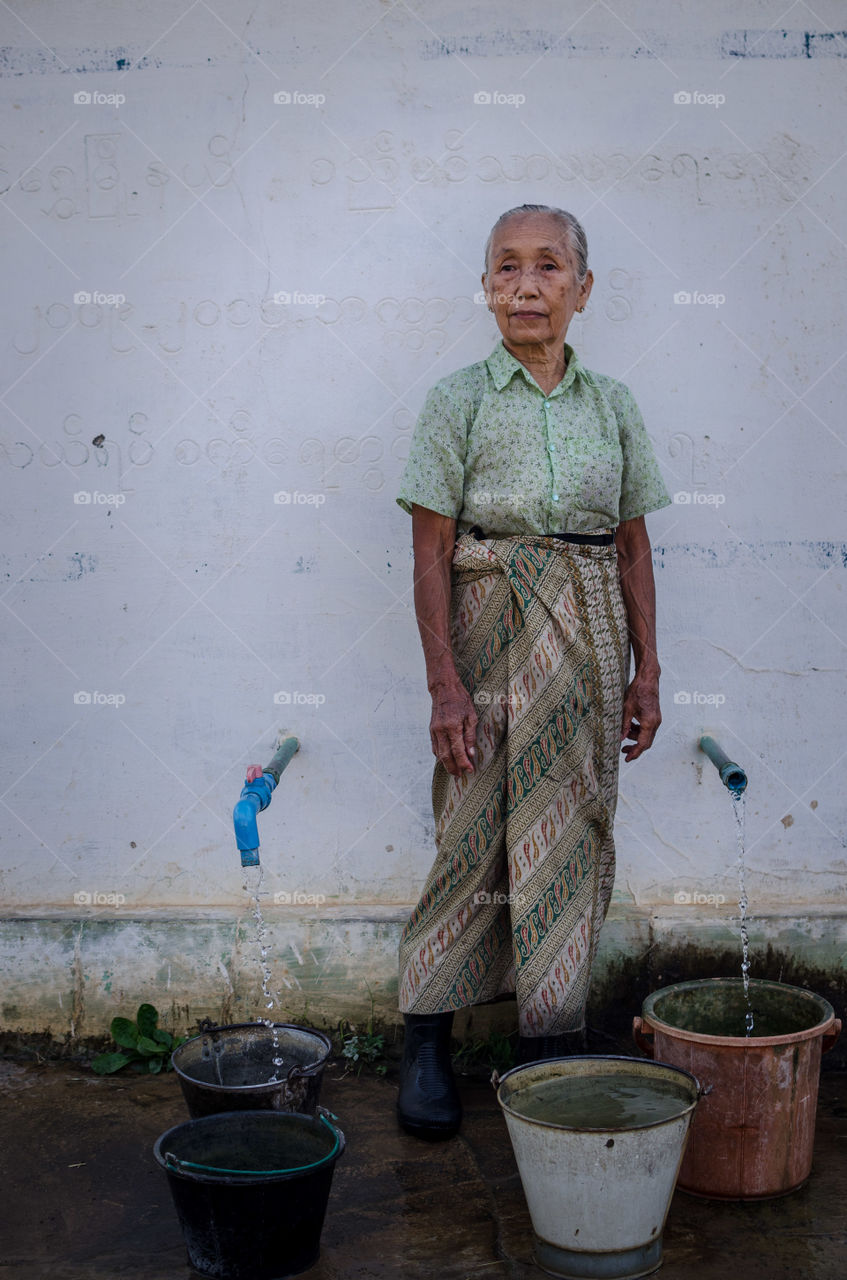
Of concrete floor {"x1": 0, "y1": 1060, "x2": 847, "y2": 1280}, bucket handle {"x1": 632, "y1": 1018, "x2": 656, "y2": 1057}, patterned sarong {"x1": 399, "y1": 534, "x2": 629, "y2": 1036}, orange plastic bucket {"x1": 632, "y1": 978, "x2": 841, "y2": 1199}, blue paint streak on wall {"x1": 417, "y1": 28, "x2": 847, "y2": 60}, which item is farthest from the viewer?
blue paint streak on wall {"x1": 417, "y1": 28, "x2": 847, "y2": 60}

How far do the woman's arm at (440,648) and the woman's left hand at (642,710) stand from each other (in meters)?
0.46

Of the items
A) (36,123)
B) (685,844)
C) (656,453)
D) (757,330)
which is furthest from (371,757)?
(36,123)

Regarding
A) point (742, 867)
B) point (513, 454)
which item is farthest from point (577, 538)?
point (742, 867)

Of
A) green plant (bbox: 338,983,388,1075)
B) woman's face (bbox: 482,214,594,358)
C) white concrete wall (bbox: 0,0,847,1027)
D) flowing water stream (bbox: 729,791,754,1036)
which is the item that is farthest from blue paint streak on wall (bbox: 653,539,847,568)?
green plant (bbox: 338,983,388,1075)

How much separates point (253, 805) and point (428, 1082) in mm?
891

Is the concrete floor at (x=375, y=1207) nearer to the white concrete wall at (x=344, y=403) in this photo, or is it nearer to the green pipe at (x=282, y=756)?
the white concrete wall at (x=344, y=403)

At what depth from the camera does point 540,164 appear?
3363mm

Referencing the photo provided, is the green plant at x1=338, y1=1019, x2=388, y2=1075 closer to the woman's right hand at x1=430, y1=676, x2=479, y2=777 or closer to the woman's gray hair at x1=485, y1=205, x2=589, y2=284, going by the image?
the woman's right hand at x1=430, y1=676, x2=479, y2=777

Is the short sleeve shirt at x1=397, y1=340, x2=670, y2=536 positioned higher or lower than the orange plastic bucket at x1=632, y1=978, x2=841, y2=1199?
higher

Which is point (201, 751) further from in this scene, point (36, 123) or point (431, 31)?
point (431, 31)

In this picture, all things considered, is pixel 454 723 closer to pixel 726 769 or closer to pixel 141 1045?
pixel 726 769

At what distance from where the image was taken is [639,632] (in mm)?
3123

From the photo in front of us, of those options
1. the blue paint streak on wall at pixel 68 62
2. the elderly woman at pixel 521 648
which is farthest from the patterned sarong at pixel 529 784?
the blue paint streak on wall at pixel 68 62

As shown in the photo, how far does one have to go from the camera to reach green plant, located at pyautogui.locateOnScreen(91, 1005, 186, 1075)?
3.39m
